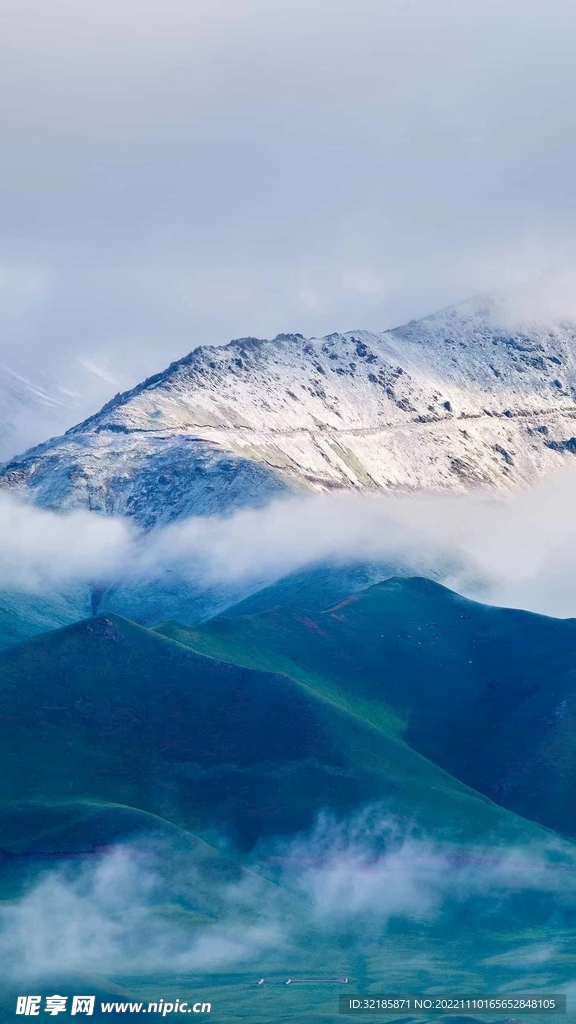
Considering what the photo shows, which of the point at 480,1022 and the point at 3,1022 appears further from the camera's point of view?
the point at 480,1022

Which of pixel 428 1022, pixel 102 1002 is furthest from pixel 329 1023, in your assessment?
pixel 102 1002

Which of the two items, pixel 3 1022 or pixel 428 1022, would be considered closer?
pixel 3 1022

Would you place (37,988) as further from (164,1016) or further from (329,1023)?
(329,1023)

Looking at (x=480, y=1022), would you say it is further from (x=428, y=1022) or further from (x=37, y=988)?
(x=37, y=988)

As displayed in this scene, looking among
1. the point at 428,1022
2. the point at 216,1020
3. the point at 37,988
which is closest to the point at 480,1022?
the point at 428,1022

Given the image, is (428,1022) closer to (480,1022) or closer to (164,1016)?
(480,1022)

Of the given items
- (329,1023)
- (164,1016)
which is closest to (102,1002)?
(164,1016)
